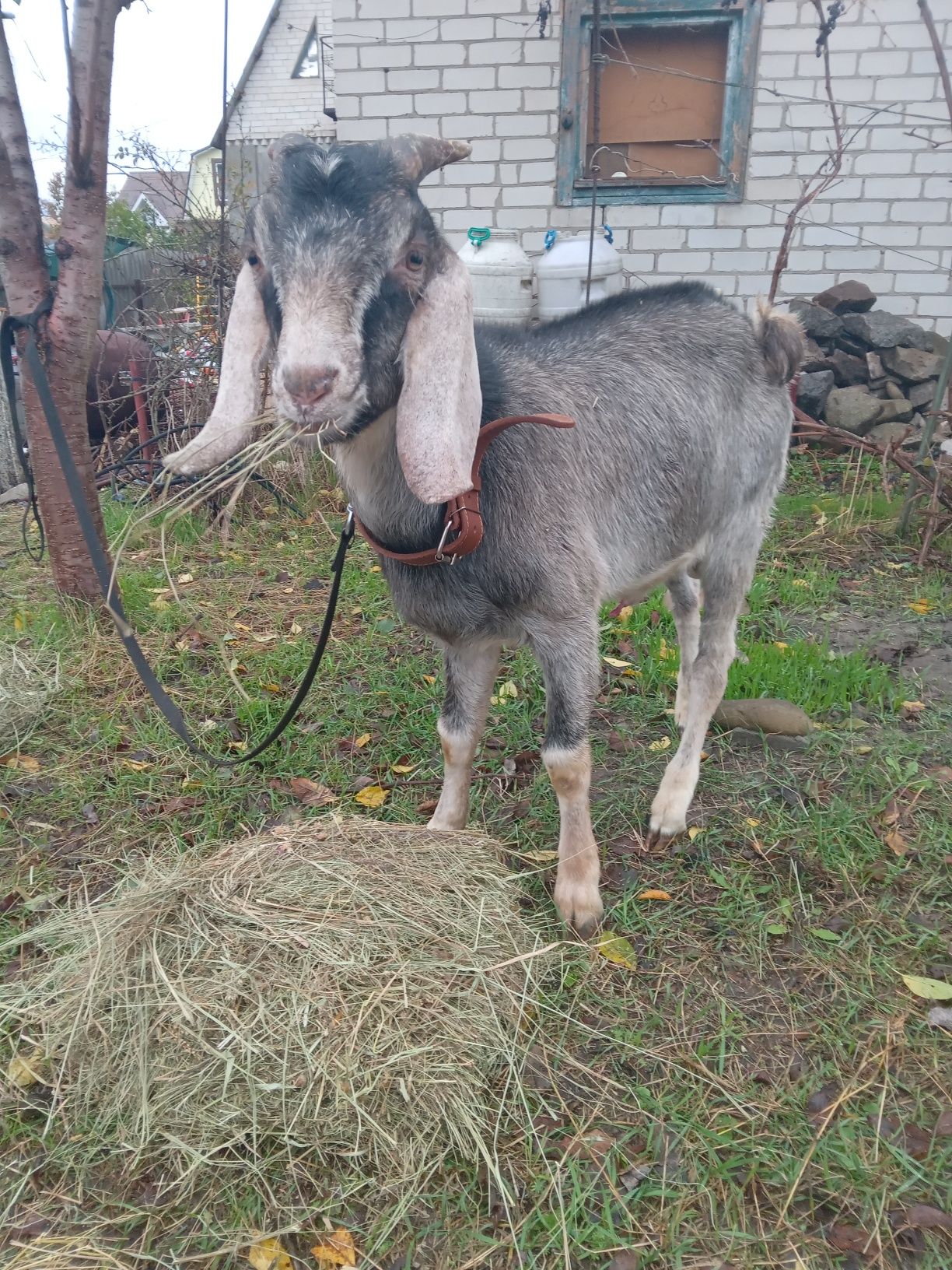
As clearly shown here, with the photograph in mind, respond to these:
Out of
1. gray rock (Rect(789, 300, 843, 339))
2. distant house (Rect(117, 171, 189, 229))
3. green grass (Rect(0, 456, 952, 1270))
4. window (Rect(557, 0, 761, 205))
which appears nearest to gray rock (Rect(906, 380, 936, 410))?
gray rock (Rect(789, 300, 843, 339))

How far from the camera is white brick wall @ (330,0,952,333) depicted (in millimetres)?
7188

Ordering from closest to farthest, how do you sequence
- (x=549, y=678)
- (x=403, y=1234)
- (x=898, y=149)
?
1. (x=403, y=1234)
2. (x=549, y=678)
3. (x=898, y=149)

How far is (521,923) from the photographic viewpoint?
244 centimetres

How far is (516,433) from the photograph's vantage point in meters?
2.46

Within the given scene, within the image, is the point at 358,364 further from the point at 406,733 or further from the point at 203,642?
the point at 203,642

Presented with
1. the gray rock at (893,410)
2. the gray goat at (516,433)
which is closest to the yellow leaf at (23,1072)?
the gray goat at (516,433)

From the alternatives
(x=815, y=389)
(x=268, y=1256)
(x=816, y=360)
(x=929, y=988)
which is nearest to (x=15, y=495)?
(x=268, y=1256)

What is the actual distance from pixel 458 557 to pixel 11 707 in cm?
230

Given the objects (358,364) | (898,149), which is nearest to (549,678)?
(358,364)

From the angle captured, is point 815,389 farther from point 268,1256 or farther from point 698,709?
point 268,1256

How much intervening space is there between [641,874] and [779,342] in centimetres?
190

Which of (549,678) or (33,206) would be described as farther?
(33,206)

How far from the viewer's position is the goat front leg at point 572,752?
2469 mm

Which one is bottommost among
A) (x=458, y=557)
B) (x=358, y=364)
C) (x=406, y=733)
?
(x=406, y=733)
